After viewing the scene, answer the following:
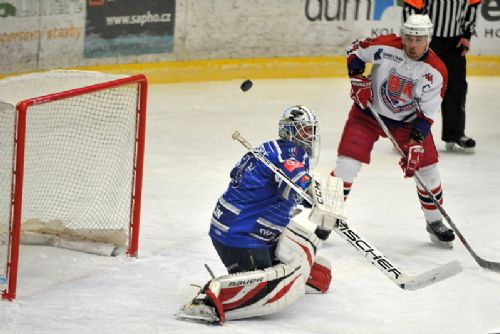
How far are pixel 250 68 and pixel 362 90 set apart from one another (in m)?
3.52

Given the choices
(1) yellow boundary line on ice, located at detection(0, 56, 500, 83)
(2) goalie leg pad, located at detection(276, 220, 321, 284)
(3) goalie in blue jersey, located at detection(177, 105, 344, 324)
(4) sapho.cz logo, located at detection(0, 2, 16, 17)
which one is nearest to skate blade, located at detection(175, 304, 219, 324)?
(3) goalie in blue jersey, located at detection(177, 105, 344, 324)

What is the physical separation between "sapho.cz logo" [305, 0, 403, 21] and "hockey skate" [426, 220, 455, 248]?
3629 millimetres

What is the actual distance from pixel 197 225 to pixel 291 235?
1287 mm

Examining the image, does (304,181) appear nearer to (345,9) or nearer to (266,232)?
(266,232)

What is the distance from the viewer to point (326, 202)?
14.8ft

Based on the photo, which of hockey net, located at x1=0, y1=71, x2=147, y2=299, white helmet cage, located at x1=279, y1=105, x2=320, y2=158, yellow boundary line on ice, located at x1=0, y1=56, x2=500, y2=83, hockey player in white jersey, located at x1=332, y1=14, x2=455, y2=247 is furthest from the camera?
yellow boundary line on ice, located at x1=0, y1=56, x2=500, y2=83

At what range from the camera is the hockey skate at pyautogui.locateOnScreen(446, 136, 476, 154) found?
767 cm

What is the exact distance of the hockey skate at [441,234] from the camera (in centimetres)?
584

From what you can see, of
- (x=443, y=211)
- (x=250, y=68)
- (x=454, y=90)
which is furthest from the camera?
(x=250, y=68)

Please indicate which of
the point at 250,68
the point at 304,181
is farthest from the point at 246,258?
the point at 250,68

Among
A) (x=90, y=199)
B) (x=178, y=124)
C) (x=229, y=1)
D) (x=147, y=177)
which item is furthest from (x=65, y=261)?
(x=229, y=1)

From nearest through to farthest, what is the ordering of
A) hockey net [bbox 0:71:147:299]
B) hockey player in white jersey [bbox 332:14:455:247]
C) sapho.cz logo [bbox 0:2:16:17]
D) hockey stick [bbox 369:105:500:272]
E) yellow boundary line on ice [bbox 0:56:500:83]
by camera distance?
hockey net [bbox 0:71:147:299], hockey stick [bbox 369:105:500:272], hockey player in white jersey [bbox 332:14:455:247], sapho.cz logo [bbox 0:2:16:17], yellow boundary line on ice [bbox 0:56:500:83]

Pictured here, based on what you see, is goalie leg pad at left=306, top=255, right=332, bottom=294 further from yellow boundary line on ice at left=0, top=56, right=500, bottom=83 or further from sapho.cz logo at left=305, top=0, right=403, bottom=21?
sapho.cz logo at left=305, top=0, right=403, bottom=21

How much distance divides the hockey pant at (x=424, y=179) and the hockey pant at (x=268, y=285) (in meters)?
0.96
